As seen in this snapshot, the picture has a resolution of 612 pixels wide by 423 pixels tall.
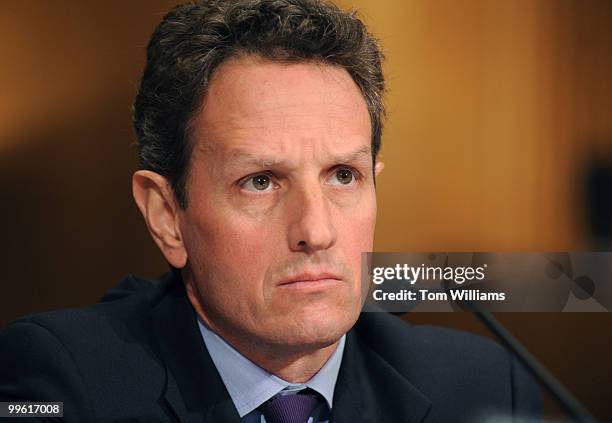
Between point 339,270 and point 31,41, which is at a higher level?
point 31,41

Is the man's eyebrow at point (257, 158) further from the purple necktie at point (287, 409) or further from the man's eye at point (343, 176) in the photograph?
the purple necktie at point (287, 409)

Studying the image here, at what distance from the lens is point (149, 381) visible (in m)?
1.47

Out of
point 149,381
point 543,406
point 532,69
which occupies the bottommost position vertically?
point 543,406

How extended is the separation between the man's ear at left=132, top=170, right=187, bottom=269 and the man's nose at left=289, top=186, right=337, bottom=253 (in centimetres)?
23

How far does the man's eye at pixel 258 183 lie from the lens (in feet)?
4.64

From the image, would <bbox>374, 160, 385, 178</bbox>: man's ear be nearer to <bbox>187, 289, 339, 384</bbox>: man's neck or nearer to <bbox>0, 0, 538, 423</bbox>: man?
<bbox>0, 0, 538, 423</bbox>: man

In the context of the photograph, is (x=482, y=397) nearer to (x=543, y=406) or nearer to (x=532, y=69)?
(x=543, y=406)

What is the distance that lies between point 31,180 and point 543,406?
3.41ft

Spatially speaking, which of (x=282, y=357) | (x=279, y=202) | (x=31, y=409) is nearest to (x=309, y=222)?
(x=279, y=202)

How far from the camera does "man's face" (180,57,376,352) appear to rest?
139cm

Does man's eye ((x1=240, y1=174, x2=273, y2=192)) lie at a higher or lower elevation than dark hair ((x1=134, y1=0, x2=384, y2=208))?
lower

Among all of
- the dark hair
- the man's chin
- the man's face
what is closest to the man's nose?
the man's face

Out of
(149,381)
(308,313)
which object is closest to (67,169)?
(149,381)

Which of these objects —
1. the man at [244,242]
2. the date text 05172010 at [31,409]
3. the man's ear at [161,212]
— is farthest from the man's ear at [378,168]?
the date text 05172010 at [31,409]
